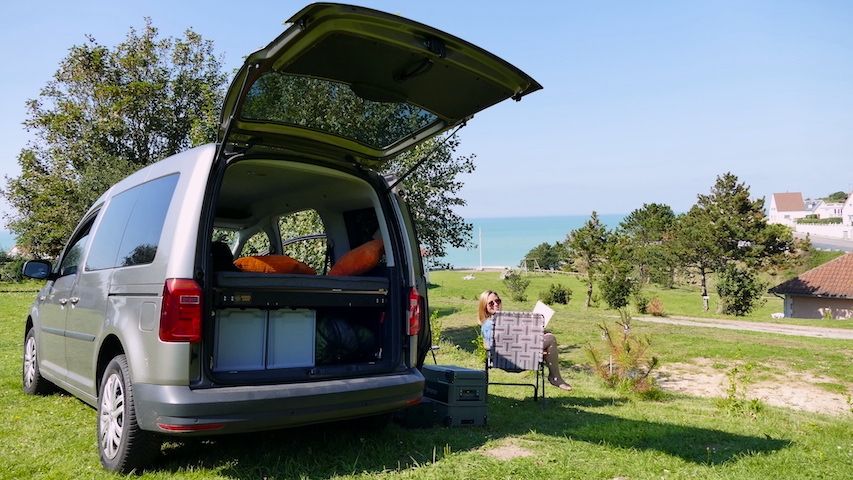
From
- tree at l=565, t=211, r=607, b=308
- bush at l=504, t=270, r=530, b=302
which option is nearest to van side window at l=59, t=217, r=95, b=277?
bush at l=504, t=270, r=530, b=302

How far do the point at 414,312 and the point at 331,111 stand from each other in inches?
59.6

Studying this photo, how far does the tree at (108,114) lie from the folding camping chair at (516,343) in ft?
72.4

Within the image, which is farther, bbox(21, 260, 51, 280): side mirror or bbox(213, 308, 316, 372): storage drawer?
bbox(21, 260, 51, 280): side mirror

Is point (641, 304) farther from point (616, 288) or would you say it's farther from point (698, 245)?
point (698, 245)

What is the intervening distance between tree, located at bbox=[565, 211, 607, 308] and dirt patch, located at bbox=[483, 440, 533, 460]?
91.8 ft

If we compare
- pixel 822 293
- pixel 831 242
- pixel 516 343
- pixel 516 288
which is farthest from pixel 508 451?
pixel 831 242

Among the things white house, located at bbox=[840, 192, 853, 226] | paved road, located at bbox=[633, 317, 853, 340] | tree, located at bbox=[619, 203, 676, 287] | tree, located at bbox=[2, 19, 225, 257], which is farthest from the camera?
white house, located at bbox=[840, 192, 853, 226]

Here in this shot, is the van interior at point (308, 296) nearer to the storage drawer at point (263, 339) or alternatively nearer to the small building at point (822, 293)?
the storage drawer at point (263, 339)

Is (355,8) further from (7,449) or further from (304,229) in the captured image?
(304,229)

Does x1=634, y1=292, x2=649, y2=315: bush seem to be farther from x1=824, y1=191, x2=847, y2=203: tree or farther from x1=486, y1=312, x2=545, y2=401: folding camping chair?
x1=824, y1=191, x2=847, y2=203: tree

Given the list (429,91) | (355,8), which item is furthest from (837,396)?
(355,8)

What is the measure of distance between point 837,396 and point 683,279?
128 feet

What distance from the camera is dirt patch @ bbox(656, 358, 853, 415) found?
998cm

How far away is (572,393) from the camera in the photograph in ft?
24.8
